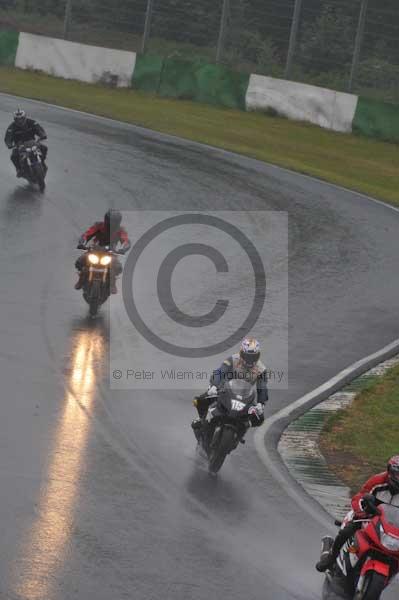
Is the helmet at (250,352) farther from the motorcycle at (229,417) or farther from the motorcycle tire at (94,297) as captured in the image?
the motorcycle tire at (94,297)

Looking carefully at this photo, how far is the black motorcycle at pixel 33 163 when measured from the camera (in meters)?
27.0

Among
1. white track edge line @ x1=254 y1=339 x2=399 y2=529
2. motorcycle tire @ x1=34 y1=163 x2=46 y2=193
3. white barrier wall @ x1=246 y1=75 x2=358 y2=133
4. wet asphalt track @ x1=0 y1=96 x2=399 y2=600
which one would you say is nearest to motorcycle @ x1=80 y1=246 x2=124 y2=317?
wet asphalt track @ x1=0 y1=96 x2=399 y2=600

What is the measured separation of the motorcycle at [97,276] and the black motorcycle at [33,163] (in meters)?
8.67

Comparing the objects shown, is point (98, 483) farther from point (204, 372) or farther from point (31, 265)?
point (31, 265)

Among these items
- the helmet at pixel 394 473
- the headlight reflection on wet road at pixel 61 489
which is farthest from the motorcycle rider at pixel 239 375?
the helmet at pixel 394 473

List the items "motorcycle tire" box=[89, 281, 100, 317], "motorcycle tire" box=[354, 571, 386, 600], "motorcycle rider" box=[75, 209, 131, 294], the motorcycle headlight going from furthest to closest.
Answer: "motorcycle rider" box=[75, 209, 131, 294] < "motorcycle tire" box=[89, 281, 100, 317] < the motorcycle headlight < "motorcycle tire" box=[354, 571, 386, 600]

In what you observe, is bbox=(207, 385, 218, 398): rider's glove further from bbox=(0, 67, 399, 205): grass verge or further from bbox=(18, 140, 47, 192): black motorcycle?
bbox=(0, 67, 399, 205): grass verge

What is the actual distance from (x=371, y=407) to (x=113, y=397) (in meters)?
3.93

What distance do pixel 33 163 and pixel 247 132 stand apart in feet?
43.3

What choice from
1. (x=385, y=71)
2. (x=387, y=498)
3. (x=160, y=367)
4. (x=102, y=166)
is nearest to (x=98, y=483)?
(x=387, y=498)

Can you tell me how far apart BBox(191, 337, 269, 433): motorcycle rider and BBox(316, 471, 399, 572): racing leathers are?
3158 mm

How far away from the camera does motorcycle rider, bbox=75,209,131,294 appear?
62.4 feet

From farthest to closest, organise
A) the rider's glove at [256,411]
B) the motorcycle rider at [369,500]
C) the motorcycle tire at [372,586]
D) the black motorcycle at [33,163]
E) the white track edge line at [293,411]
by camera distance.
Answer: the black motorcycle at [33,163]
the rider's glove at [256,411]
the white track edge line at [293,411]
the motorcycle rider at [369,500]
the motorcycle tire at [372,586]

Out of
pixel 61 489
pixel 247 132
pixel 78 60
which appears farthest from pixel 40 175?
pixel 78 60
